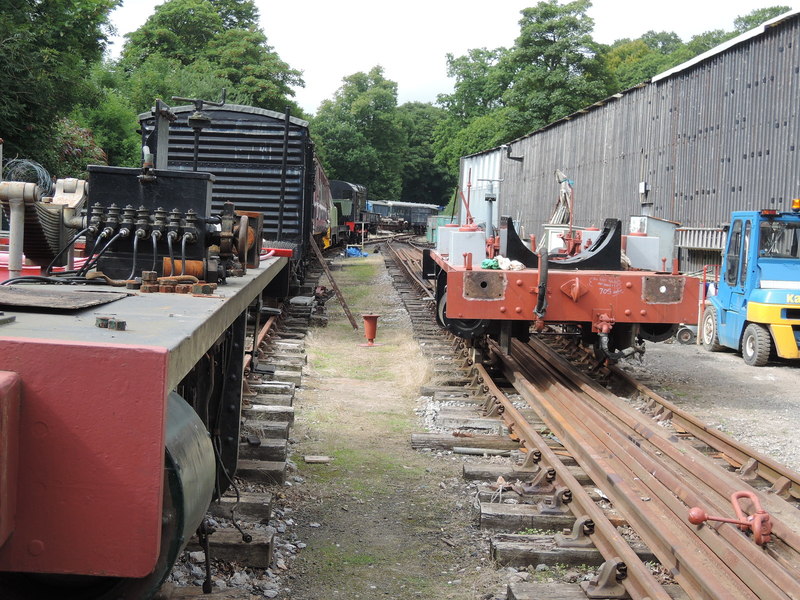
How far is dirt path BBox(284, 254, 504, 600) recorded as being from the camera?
172 inches

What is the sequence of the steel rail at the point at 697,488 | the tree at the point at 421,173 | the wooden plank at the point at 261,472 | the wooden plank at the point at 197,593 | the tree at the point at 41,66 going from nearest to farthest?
the wooden plank at the point at 197,593 → the steel rail at the point at 697,488 → the wooden plank at the point at 261,472 → the tree at the point at 41,66 → the tree at the point at 421,173

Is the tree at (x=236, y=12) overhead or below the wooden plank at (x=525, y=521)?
overhead

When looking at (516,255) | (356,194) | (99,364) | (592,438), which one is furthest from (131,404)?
(356,194)

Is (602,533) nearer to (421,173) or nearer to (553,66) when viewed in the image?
(553,66)

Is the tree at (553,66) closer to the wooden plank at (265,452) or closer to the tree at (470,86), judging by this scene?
the tree at (470,86)

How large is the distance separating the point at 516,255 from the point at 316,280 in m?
12.3

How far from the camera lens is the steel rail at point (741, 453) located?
5.62 metres

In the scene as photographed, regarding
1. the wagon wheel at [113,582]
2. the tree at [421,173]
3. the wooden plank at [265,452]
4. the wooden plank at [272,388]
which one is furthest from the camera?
the tree at [421,173]

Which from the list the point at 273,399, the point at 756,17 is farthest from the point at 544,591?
the point at 756,17

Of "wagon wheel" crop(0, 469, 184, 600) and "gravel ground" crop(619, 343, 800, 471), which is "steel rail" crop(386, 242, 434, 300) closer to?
"gravel ground" crop(619, 343, 800, 471)

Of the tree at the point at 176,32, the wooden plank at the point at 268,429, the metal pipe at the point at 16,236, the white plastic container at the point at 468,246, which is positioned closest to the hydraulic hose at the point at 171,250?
the metal pipe at the point at 16,236

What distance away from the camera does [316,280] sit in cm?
2147

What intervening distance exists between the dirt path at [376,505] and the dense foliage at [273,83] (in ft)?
41.9

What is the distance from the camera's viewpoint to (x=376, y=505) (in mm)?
5586
